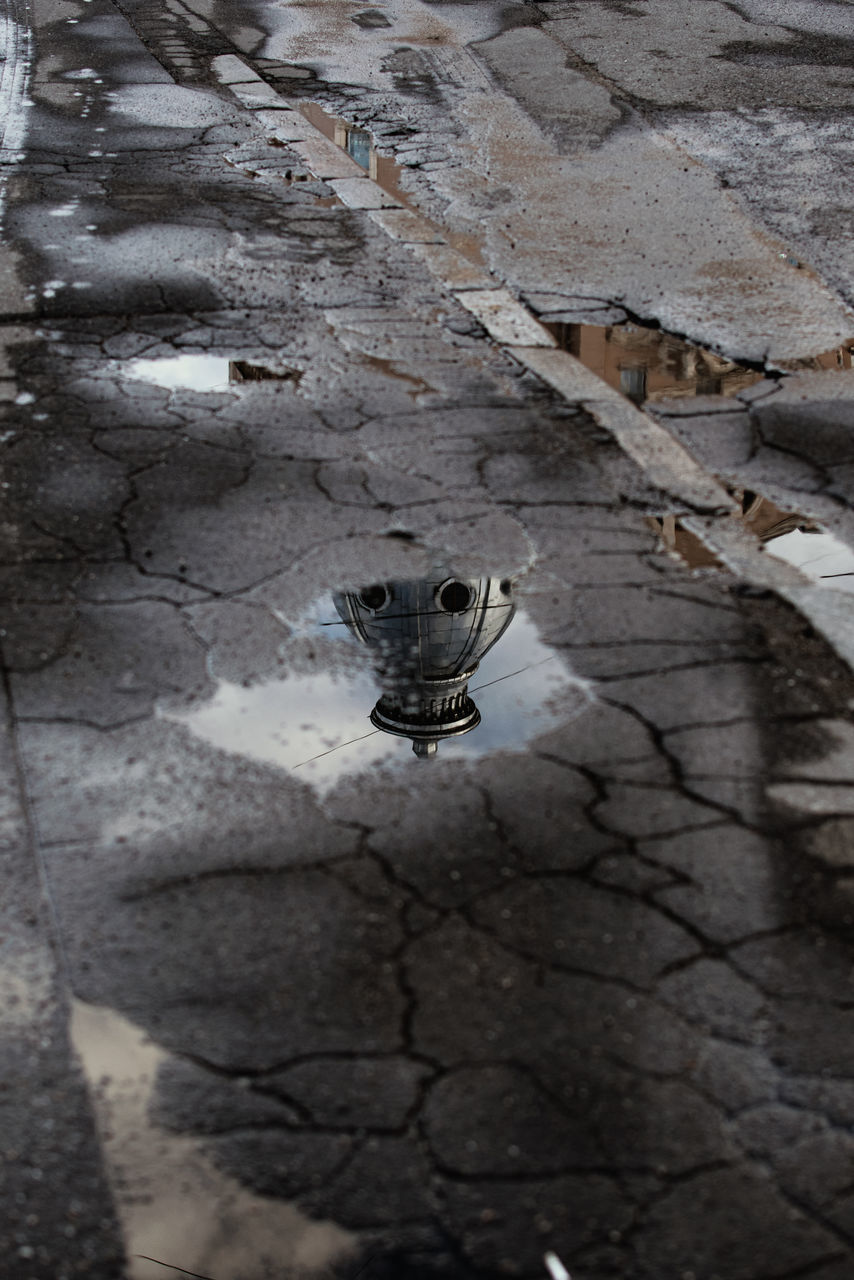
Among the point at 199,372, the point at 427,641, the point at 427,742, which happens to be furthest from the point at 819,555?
the point at 199,372

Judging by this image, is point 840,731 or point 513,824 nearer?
point 513,824

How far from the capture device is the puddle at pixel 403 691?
10.9 feet

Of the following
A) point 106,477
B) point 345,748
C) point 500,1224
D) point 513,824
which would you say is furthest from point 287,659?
point 500,1224

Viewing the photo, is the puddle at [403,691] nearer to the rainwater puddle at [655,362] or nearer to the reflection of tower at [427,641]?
the reflection of tower at [427,641]

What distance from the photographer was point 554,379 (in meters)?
5.55

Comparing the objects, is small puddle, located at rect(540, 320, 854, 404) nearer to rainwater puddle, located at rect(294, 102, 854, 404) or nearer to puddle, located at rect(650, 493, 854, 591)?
rainwater puddle, located at rect(294, 102, 854, 404)

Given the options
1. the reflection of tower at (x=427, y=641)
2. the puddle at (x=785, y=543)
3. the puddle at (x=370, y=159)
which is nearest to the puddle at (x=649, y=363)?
the puddle at (x=785, y=543)

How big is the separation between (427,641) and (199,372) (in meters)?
2.30

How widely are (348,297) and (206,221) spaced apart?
1.46 meters

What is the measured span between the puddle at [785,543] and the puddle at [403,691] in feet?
2.32

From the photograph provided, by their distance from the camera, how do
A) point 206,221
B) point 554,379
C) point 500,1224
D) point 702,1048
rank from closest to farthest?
1. point 500,1224
2. point 702,1048
3. point 554,379
4. point 206,221

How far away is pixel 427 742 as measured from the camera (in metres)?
3.37

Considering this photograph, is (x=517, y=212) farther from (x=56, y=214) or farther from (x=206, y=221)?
(x=56, y=214)

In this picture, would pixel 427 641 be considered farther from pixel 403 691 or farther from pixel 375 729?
pixel 375 729
